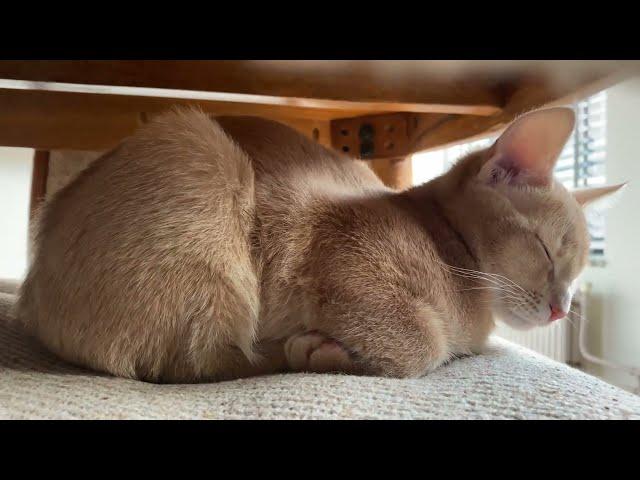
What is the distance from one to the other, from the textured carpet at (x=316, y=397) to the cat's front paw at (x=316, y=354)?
5 centimetres

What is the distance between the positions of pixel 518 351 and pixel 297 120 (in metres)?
0.89

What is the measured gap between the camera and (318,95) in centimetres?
113

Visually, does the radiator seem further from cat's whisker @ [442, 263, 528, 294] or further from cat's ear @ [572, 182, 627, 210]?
cat's whisker @ [442, 263, 528, 294]

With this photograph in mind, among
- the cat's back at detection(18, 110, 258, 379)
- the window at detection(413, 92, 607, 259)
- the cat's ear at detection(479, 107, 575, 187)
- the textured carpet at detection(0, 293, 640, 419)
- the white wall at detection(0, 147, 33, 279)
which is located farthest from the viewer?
the white wall at detection(0, 147, 33, 279)

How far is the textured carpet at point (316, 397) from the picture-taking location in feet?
1.88

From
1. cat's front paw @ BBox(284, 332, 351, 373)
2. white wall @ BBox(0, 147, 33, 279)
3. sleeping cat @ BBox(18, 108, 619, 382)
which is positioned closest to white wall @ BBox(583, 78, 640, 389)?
A: sleeping cat @ BBox(18, 108, 619, 382)

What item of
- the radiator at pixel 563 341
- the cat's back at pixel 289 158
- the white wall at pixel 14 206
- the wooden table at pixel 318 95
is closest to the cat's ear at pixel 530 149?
the wooden table at pixel 318 95

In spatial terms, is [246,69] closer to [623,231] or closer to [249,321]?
[249,321]

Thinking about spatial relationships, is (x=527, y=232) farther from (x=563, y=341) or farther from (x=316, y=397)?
(x=563, y=341)

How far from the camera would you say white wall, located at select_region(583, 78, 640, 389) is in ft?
7.11

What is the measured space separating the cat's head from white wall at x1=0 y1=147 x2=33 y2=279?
2333 millimetres

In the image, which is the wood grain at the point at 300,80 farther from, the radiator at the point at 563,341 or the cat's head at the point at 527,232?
the radiator at the point at 563,341

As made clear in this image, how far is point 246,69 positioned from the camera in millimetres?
1031

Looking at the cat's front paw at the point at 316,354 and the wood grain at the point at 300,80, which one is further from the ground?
the wood grain at the point at 300,80
